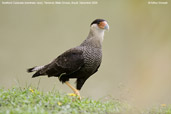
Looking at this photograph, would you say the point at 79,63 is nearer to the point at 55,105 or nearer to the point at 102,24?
the point at 102,24

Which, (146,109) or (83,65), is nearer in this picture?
(146,109)

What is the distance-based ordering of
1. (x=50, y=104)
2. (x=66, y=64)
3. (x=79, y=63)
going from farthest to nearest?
(x=66, y=64) → (x=79, y=63) → (x=50, y=104)

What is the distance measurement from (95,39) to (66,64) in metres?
0.72

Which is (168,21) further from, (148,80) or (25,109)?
(25,109)

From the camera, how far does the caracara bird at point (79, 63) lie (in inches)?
200

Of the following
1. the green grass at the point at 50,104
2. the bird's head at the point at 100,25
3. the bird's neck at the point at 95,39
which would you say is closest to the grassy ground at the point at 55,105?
the green grass at the point at 50,104

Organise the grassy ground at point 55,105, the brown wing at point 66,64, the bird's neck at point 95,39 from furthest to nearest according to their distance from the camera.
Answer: the bird's neck at point 95,39
the brown wing at point 66,64
the grassy ground at point 55,105

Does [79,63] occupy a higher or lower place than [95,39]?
lower

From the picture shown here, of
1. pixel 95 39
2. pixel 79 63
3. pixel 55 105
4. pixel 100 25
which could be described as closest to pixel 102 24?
pixel 100 25

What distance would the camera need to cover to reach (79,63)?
5055mm

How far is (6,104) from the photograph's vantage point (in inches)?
144

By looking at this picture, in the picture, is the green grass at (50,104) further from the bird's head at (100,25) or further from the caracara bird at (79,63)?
the bird's head at (100,25)

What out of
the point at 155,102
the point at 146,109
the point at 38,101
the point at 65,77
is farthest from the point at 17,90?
the point at 155,102

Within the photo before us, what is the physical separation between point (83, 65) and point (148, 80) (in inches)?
94.1
